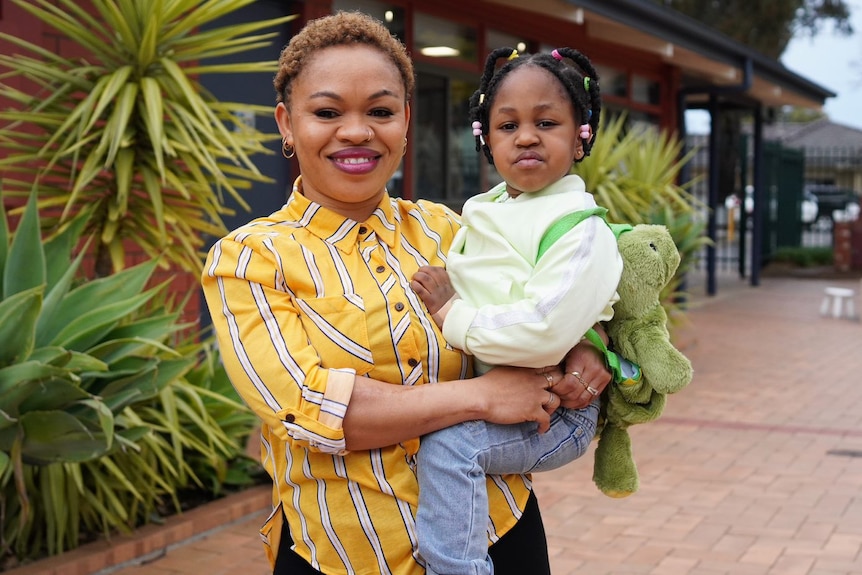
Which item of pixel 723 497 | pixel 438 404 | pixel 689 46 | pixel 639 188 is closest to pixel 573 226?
pixel 438 404

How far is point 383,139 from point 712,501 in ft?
15.1

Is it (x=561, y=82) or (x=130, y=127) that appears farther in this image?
(x=130, y=127)

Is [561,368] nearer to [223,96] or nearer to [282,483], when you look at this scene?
[282,483]

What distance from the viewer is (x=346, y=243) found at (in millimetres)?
2078

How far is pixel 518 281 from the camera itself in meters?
2.02

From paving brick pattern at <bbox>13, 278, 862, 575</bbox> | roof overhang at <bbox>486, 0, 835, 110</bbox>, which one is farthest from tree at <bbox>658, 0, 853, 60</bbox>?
paving brick pattern at <bbox>13, 278, 862, 575</bbox>

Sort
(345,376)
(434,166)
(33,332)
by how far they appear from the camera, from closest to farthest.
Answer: (345,376)
(33,332)
(434,166)

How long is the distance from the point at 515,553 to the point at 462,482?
31 cm

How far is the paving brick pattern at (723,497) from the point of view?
4980 millimetres

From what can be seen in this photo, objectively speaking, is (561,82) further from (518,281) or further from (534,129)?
(518,281)

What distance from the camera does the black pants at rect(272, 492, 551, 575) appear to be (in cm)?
211

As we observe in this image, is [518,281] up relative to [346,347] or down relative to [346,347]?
up

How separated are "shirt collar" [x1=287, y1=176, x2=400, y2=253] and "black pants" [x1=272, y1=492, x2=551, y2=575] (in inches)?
23.7

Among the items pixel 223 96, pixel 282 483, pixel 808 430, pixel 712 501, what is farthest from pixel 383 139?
pixel 808 430
